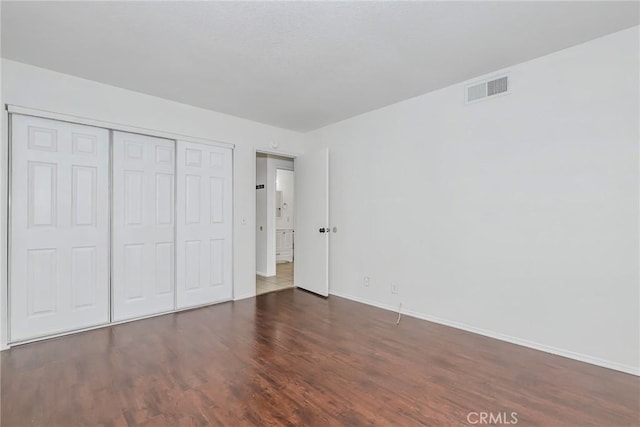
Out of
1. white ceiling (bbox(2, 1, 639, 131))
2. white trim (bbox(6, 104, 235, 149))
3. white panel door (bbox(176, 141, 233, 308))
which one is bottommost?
white panel door (bbox(176, 141, 233, 308))

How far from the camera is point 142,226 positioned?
Answer: 3.65 meters

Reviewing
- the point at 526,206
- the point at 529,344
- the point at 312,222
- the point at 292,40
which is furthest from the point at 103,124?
the point at 529,344

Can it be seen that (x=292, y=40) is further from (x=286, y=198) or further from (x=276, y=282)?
(x=286, y=198)

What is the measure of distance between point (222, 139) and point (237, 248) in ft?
5.00

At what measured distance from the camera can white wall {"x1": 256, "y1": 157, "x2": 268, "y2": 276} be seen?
615cm

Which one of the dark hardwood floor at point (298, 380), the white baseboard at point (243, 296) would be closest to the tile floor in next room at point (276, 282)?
the white baseboard at point (243, 296)

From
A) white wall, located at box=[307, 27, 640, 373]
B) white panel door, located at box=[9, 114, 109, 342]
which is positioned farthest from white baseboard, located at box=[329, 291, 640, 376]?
white panel door, located at box=[9, 114, 109, 342]

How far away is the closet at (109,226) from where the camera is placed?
293 cm

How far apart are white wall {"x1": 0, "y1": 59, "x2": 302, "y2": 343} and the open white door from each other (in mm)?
562

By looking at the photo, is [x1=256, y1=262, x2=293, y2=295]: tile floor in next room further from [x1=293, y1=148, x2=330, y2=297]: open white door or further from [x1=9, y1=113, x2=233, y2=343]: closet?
[x1=9, y1=113, x2=233, y2=343]: closet

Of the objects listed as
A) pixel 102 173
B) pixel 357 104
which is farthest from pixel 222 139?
pixel 357 104

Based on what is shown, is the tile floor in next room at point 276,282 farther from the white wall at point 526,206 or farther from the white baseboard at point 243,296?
the white wall at point 526,206

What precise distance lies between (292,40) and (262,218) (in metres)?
4.20

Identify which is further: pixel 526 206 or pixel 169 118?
pixel 169 118
